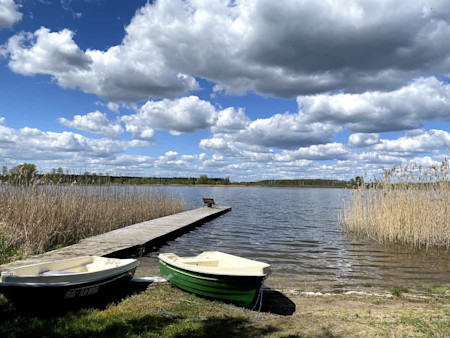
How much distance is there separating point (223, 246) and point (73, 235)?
16.5ft

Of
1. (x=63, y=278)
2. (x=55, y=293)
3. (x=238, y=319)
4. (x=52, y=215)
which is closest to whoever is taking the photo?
(x=55, y=293)

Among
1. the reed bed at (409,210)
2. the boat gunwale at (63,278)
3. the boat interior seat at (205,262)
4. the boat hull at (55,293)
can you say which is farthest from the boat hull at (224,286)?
the reed bed at (409,210)

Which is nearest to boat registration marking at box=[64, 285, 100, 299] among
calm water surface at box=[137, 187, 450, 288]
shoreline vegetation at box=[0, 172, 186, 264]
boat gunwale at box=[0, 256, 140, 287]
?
boat gunwale at box=[0, 256, 140, 287]

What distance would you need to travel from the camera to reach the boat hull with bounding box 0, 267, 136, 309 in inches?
178

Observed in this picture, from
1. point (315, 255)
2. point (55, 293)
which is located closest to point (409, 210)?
point (315, 255)

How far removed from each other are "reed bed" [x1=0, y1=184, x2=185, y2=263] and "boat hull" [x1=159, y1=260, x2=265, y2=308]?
4413 millimetres

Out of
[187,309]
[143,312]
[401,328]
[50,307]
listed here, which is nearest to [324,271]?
[401,328]

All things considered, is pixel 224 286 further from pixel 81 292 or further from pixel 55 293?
pixel 55 293

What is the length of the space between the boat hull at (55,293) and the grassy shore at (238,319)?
193 millimetres

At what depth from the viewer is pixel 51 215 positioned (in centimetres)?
955

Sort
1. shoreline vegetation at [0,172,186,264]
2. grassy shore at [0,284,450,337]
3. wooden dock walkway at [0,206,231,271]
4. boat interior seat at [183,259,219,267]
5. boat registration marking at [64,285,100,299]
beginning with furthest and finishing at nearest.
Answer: shoreline vegetation at [0,172,186,264]
wooden dock walkway at [0,206,231,271]
boat interior seat at [183,259,219,267]
boat registration marking at [64,285,100,299]
grassy shore at [0,284,450,337]

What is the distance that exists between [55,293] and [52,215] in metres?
5.44

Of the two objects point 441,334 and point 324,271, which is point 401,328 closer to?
point 441,334

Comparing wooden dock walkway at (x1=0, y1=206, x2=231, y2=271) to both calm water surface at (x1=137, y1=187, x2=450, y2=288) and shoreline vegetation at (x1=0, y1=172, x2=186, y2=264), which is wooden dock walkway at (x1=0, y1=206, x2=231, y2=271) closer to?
calm water surface at (x1=137, y1=187, x2=450, y2=288)
